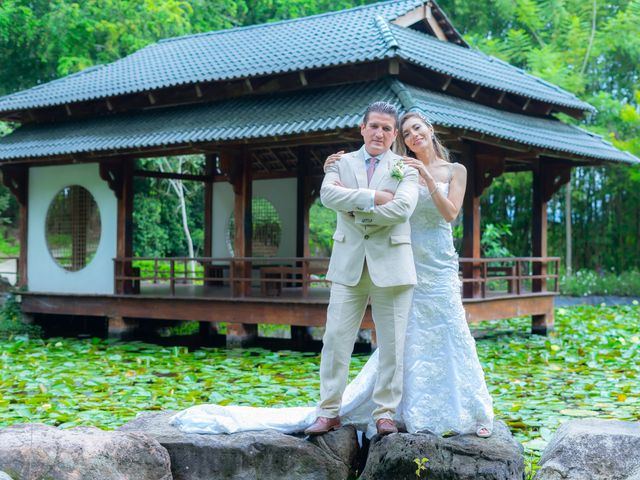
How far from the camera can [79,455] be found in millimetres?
3963

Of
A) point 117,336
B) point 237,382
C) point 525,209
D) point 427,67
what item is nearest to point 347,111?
point 427,67

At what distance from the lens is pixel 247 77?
10.8 meters

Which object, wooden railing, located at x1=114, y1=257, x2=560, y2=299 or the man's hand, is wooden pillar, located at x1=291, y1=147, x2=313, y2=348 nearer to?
wooden railing, located at x1=114, y1=257, x2=560, y2=299

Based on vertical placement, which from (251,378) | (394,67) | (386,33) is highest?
(386,33)

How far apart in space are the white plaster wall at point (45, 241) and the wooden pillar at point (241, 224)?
2070 mm

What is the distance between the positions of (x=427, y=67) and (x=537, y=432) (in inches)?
212

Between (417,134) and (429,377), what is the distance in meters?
1.25

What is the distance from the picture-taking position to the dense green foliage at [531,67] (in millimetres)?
19656

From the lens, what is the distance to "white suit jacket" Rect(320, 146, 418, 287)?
4238mm

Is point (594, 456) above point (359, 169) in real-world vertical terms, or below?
below

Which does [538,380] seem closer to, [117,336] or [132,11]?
[117,336]

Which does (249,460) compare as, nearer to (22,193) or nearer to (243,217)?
(243,217)

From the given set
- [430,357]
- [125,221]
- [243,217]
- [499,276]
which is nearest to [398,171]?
[430,357]

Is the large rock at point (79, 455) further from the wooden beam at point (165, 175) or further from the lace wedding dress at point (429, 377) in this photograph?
the wooden beam at point (165, 175)
